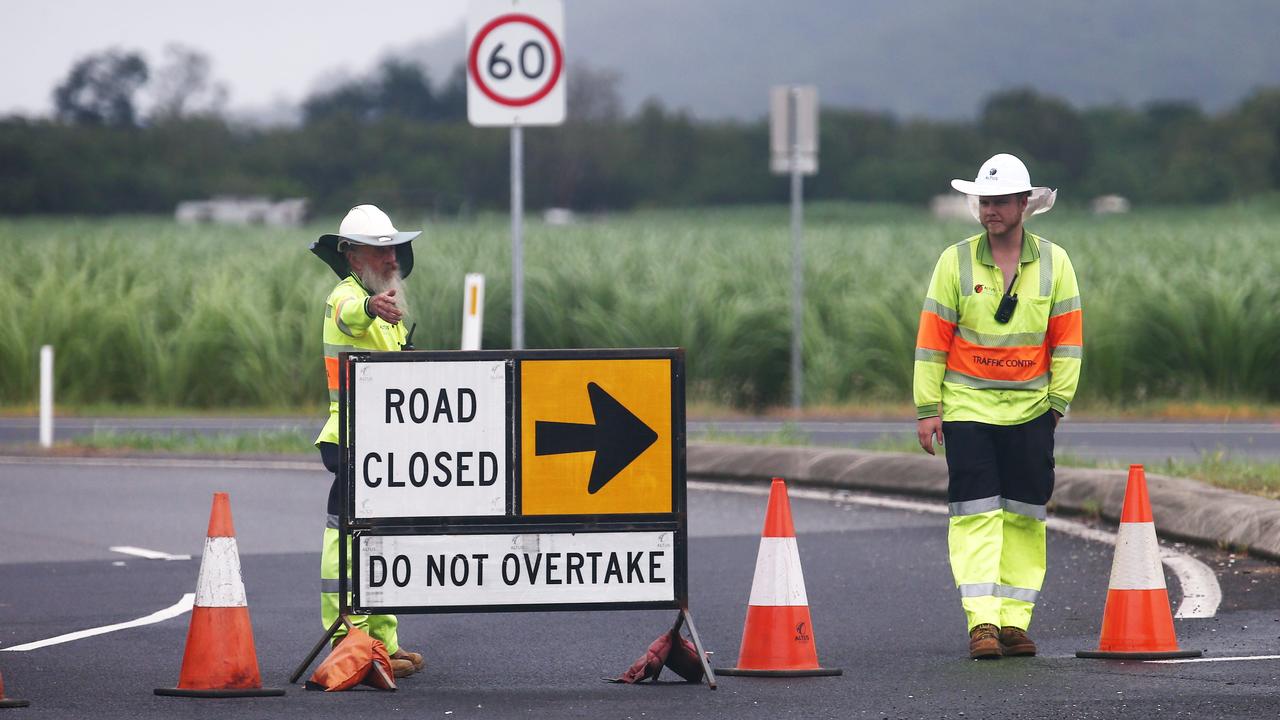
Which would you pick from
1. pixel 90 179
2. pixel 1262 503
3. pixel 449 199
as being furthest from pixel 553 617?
pixel 449 199

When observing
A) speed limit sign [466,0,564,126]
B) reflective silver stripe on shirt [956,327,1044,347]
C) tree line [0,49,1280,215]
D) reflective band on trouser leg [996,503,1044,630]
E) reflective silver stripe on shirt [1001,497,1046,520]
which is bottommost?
reflective band on trouser leg [996,503,1044,630]

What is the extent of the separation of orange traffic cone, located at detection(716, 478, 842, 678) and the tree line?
47867 mm

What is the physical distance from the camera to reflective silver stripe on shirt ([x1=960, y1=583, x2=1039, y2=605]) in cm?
756

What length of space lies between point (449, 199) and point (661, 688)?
3064 inches

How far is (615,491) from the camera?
23.6 ft

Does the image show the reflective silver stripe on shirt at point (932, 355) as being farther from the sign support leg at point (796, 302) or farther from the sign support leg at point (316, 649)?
the sign support leg at point (796, 302)

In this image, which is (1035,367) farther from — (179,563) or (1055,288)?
(179,563)

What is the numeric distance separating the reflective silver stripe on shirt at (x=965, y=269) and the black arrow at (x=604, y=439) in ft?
4.81

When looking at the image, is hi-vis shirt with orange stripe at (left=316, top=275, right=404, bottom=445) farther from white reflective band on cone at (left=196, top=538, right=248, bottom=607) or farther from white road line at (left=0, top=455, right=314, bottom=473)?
white road line at (left=0, top=455, right=314, bottom=473)

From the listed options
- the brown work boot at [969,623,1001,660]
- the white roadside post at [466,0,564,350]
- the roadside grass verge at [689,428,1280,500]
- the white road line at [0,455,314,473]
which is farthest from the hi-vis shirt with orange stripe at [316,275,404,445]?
the white road line at [0,455,314,473]

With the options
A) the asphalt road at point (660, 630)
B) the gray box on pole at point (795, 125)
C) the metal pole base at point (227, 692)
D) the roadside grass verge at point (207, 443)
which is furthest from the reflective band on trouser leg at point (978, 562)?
the gray box on pole at point (795, 125)

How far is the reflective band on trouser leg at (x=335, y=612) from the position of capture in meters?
7.32

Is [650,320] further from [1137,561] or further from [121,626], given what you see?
[1137,561]

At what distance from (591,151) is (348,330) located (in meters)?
94.0
